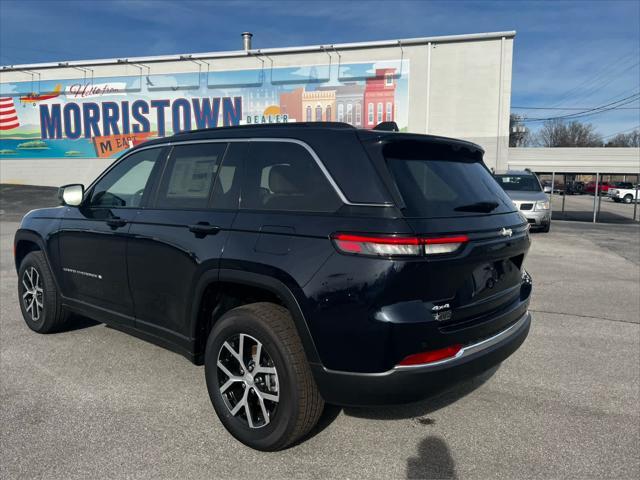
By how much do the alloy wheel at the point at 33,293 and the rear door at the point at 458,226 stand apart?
3738 millimetres

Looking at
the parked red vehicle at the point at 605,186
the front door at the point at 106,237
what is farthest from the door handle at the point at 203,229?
the parked red vehicle at the point at 605,186

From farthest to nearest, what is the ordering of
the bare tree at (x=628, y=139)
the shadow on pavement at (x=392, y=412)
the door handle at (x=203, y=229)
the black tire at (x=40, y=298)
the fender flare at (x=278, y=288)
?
the bare tree at (x=628, y=139)
the black tire at (x=40, y=298)
the shadow on pavement at (x=392, y=412)
the door handle at (x=203, y=229)
the fender flare at (x=278, y=288)

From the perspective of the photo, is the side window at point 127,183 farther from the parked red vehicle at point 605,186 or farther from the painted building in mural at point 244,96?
the parked red vehicle at point 605,186

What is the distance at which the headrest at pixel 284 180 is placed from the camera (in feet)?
9.25

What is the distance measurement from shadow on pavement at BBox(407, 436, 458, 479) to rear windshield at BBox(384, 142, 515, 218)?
136cm

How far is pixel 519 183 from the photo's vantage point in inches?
574

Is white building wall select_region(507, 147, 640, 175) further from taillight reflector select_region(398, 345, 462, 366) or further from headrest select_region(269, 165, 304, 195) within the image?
taillight reflector select_region(398, 345, 462, 366)

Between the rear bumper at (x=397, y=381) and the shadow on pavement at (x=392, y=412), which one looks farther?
the shadow on pavement at (x=392, y=412)

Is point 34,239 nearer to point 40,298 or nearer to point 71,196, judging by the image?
point 40,298

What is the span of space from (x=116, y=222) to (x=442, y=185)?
7.91ft

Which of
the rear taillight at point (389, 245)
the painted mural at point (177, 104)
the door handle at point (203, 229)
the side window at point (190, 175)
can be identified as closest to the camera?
the rear taillight at point (389, 245)

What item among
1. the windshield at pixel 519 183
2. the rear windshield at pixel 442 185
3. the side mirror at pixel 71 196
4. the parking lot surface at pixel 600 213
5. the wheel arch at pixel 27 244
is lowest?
the parking lot surface at pixel 600 213

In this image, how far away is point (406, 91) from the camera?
69.4 ft

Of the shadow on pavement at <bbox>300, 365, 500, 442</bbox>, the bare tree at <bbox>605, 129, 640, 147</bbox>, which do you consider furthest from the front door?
the bare tree at <bbox>605, 129, 640, 147</bbox>
